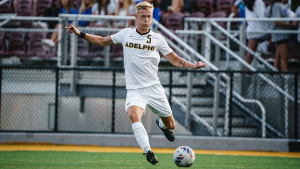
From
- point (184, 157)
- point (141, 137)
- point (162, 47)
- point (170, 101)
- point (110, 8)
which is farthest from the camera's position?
point (110, 8)

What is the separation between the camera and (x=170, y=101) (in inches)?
427

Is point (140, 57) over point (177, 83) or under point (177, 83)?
over

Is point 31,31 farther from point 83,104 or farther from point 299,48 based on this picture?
point 299,48

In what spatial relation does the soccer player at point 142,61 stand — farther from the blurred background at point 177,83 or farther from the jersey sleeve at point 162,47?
the blurred background at point 177,83

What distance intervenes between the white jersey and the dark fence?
3.73 metres

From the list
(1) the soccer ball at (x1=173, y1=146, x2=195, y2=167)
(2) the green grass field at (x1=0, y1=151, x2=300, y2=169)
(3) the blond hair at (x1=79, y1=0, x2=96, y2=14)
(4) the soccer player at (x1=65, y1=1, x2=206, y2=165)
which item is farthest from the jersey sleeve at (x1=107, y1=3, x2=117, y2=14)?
(1) the soccer ball at (x1=173, y1=146, x2=195, y2=167)

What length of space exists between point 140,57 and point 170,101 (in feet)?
13.7

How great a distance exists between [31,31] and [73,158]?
6.13 meters

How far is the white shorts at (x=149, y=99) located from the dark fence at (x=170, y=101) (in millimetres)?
3589

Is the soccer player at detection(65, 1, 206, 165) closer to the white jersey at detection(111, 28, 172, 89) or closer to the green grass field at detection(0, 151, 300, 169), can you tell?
the white jersey at detection(111, 28, 172, 89)

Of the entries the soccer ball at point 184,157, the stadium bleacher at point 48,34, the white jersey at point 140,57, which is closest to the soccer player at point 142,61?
the white jersey at point 140,57

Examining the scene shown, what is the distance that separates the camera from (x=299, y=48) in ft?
40.4

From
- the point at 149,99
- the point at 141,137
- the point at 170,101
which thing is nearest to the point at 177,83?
the point at 170,101

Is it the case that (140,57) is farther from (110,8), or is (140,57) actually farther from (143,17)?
(110,8)
